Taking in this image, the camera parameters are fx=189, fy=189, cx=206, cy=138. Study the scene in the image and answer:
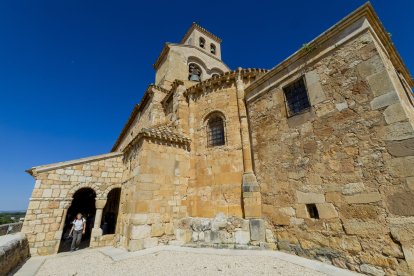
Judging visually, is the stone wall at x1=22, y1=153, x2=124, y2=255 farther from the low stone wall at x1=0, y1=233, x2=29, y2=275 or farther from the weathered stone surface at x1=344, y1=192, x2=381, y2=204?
the weathered stone surface at x1=344, y1=192, x2=381, y2=204

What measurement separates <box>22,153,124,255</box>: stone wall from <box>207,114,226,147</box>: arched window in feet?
16.1

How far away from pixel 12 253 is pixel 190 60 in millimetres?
14258

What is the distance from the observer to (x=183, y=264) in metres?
4.66

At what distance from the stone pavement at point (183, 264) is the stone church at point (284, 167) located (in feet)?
1.55

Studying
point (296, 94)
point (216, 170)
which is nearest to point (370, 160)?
point (296, 94)

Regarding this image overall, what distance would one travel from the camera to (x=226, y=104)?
8.06m

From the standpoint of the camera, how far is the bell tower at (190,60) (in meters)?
13.4

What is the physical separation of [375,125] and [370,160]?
75 cm

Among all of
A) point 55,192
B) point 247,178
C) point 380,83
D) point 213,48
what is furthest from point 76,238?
point 213,48

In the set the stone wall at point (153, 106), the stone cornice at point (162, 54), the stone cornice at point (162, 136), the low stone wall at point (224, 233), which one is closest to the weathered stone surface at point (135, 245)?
the low stone wall at point (224, 233)

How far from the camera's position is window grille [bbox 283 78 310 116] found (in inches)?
223

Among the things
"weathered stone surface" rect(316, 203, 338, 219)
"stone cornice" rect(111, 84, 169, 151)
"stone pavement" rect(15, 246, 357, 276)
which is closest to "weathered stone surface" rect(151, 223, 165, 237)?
"stone pavement" rect(15, 246, 357, 276)

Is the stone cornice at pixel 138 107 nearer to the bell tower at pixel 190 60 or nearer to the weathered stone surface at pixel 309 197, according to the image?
the bell tower at pixel 190 60

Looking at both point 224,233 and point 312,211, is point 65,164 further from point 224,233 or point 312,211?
point 312,211
